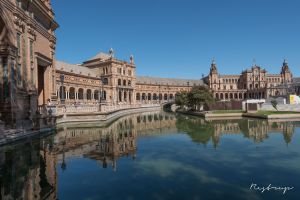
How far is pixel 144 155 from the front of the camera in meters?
13.3

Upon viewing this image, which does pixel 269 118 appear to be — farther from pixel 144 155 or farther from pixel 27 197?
pixel 27 197

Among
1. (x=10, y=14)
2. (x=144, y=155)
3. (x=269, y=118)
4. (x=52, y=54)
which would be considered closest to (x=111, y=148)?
(x=144, y=155)

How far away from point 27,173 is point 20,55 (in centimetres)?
1452

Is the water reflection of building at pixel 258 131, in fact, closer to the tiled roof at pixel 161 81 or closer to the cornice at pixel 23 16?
the cornice at pixel 23 16

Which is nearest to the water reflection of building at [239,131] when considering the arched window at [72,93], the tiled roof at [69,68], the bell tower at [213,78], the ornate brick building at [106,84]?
the ornate brick building at [106,84]

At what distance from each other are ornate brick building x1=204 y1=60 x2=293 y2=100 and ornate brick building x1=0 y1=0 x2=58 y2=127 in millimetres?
100435

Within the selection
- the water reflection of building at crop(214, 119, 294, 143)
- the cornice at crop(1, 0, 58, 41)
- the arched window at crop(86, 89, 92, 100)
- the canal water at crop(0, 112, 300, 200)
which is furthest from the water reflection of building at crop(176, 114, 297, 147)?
the arched window at crop(86, 89, 92, 100)

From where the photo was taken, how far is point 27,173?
931 centimetres

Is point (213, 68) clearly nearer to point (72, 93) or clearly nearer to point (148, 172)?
point (72, 93)

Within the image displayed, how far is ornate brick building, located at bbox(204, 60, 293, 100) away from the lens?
384ft

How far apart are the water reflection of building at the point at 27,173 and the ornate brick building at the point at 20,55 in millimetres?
5955

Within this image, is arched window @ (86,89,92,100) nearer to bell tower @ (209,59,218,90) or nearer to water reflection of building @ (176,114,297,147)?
water reflection of building @ (176,114,297,147)

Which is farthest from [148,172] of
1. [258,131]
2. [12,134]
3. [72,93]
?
[72,93]

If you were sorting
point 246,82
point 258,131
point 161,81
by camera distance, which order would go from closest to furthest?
point 258,131 → point 161,81 → point 246,82
